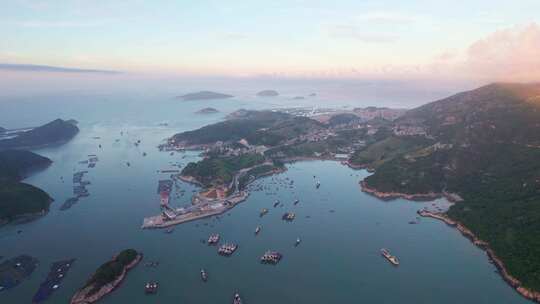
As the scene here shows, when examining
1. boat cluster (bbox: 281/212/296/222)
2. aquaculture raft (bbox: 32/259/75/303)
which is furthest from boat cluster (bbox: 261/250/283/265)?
aquaculture raft (bbox: 32/259/75/303)

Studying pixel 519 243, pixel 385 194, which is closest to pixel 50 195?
pixel 385 194

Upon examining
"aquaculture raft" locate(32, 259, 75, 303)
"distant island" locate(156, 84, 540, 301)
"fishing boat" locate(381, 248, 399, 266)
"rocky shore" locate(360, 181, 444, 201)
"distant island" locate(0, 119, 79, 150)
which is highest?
"distant island" locate(156, 84, 540, 301)

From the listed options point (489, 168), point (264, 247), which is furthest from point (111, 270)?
point (489, 168)

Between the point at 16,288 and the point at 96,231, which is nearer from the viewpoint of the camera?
the point at 16,288

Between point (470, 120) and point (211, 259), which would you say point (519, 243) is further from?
point (470, 120)

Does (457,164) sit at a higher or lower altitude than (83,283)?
higher

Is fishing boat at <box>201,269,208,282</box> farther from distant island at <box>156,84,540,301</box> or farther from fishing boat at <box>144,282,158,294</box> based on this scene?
distant island at <box>156,84,540,301</box>

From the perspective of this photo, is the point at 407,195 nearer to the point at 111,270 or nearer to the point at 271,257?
the point at 271,257
